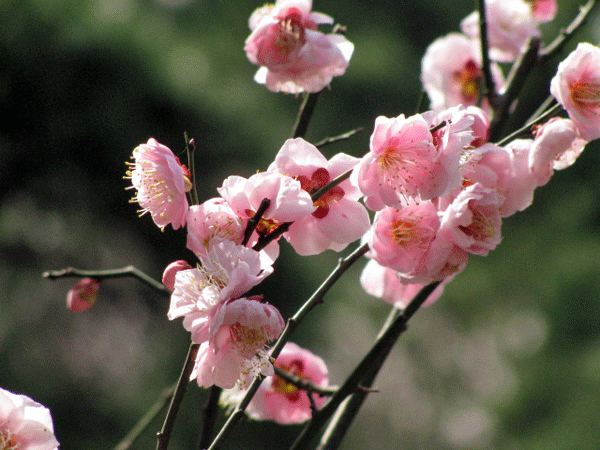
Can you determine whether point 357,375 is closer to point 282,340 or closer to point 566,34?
point 282,340

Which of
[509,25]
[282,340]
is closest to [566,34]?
[509,25]

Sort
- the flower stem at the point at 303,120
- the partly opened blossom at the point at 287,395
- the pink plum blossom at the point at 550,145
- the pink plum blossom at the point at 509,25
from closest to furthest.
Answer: the pink plum blossom at the point at 550,145, the flower stem at the point at 303,120, the partly opened blossom at the point at 287,395, the pink plum blossom at the point at 509,25

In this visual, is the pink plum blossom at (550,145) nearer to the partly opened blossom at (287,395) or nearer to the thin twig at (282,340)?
the thin twig at (282,340)

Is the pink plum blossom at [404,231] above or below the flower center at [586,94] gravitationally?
below

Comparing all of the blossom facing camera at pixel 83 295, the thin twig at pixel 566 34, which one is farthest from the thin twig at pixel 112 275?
the thin twig at pixel 566 34

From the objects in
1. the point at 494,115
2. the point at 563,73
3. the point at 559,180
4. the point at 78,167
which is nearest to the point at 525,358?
the point at 559,180

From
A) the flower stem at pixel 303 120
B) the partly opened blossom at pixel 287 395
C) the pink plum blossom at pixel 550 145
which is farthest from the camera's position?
the partly opened blossom at pixel 287 395

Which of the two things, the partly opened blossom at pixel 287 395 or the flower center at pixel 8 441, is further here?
the partly opened blossom at pixel 287 395
